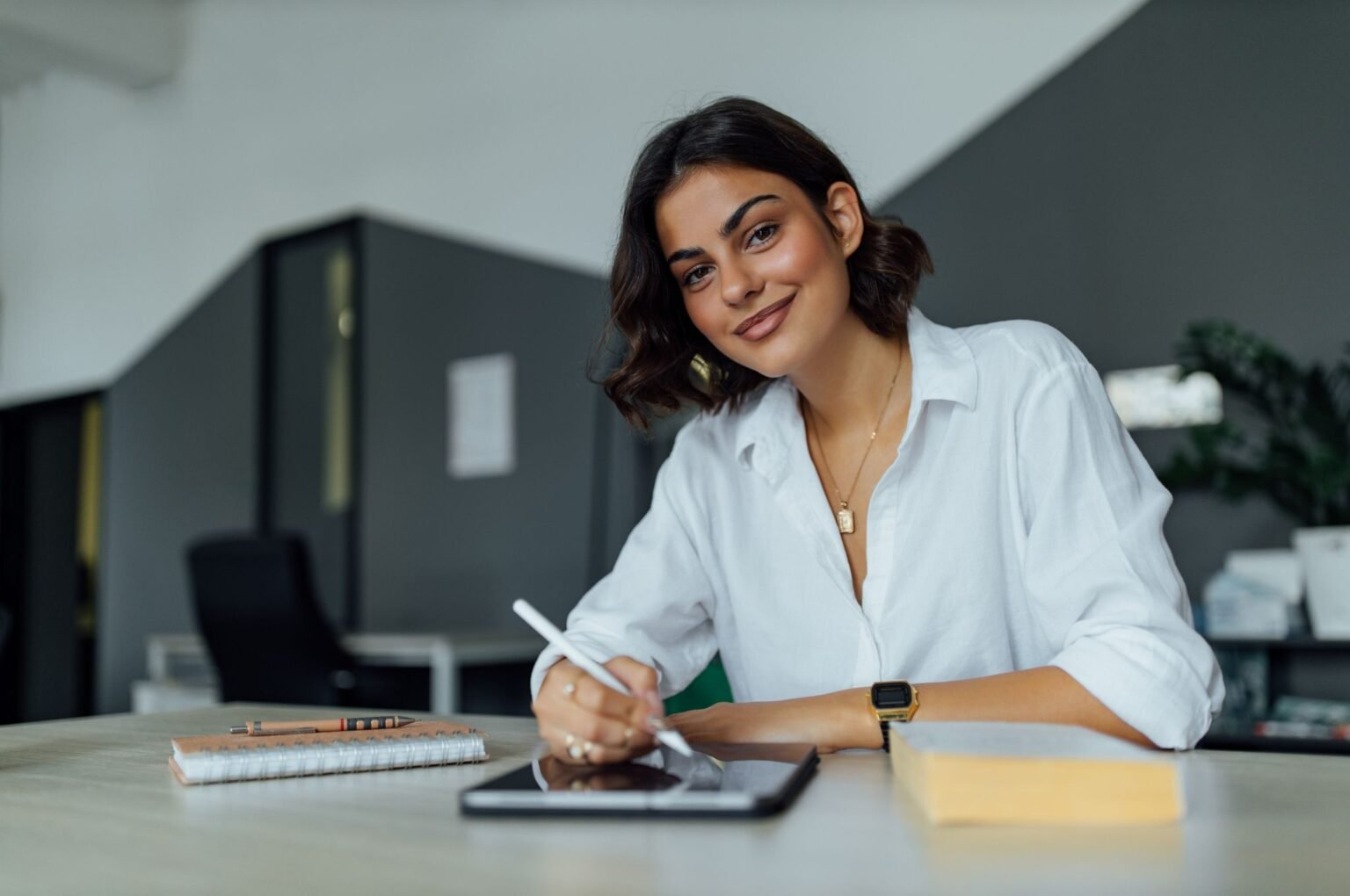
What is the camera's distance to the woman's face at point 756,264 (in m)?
1.41

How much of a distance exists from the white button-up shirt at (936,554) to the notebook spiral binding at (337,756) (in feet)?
0.90

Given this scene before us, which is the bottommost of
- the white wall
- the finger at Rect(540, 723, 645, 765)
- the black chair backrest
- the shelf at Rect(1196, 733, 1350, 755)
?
the shelf at Rect(1196, 733, 1350, 755)

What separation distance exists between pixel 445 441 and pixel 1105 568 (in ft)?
12.1

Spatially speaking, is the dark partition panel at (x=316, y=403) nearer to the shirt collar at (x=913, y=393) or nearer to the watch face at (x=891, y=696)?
the shirt collar at (x=913, y=393)

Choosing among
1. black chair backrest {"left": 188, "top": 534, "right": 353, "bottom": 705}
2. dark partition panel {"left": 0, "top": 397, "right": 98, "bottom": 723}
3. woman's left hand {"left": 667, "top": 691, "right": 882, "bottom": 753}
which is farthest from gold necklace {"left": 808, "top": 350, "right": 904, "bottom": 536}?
dark partition panel {"left": 0, "top": 397, "right": 98, "bottom": 723}

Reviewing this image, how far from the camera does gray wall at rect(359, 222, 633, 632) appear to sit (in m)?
4.17

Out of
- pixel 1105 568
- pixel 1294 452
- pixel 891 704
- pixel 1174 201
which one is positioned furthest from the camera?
pixel 1174 201

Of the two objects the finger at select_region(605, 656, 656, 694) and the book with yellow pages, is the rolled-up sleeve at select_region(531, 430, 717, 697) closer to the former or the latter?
the finger at select_region(605, 656, 656, 694)

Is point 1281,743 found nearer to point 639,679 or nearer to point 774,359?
point 774,359

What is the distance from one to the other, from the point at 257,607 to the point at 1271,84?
307cm

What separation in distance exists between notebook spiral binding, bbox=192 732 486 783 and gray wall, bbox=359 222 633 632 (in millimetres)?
3037

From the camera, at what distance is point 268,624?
353 cm

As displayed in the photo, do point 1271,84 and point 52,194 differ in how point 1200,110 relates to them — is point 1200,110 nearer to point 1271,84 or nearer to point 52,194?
point 1271,84

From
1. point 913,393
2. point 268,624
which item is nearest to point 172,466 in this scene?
point 268,624
